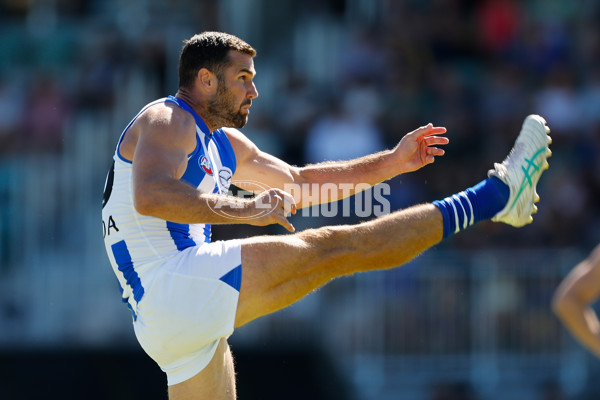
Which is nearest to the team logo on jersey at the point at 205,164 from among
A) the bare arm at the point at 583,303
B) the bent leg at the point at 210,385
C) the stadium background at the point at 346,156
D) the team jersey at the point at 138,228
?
the team jersey at the point at 138,228

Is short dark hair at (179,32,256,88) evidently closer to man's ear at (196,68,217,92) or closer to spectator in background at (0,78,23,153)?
man's ear at (196,68,217,92)

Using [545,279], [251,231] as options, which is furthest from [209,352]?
[545,279]

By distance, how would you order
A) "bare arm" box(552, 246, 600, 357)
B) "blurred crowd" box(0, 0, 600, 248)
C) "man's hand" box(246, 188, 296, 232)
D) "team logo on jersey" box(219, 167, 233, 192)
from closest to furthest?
"man's hand" box(246, 188, 296, 232) → "team logo on jersey" box(219, 167, 233, 192) → "bare arm" box(552, 246, 600, 357) → "blurred crowd" box(0, 0, 600, 248)

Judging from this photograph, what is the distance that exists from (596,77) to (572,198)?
179 centimetres

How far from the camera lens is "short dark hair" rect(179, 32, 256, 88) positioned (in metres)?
6.20

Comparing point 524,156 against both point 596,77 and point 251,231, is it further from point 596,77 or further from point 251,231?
point 596,77

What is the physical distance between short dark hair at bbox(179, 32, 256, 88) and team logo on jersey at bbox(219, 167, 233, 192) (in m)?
0.58

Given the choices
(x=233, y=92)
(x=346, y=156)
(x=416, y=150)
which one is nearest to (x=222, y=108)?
(x=233, y=92)

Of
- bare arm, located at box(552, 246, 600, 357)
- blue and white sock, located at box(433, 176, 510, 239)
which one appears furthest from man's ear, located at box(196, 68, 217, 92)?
bare arm, located at box(552, 246, 600, 357)

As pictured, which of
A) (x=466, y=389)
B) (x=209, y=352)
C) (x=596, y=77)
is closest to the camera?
(x=209, y=352)

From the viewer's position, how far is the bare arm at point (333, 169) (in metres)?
6.71

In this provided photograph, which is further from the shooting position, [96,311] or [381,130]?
[381,130]

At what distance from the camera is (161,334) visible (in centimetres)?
577

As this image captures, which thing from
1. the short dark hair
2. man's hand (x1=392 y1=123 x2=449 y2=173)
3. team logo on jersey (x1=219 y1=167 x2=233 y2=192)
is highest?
the short dark hair
